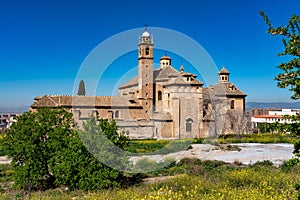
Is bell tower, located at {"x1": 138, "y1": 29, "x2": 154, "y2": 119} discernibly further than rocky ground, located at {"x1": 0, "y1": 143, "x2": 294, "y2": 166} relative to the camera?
Yes

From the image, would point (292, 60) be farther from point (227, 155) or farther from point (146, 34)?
point (146, 34)

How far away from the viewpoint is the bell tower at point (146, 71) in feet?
129

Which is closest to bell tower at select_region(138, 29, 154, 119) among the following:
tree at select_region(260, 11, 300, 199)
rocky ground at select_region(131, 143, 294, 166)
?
rocky ground at select_region(131, 143, 294, 166)

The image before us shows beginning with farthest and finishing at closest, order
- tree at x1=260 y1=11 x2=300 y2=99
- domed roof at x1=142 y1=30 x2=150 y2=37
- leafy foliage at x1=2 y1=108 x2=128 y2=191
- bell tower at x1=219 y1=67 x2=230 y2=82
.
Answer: bell tower at x1=219 y1=67 x2=230 y2=82 → domed roof at x1=142 y1=30 x2=150 y2=37 → leafy foliage at x1=2 y1=108 x2=128 y2=191 → tree at x1=260 y1=11 x2=300 y2=99

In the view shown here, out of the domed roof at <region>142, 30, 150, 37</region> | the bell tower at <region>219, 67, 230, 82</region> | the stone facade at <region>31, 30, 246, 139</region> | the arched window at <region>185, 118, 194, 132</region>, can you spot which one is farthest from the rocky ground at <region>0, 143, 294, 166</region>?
the domed roof at <region>142, 30, 150, 37</region>

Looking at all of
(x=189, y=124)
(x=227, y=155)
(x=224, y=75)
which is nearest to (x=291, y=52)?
(x=227, y=155)

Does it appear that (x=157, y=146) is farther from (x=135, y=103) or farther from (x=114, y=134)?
(x=114, y=134)

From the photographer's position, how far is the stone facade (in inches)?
1438

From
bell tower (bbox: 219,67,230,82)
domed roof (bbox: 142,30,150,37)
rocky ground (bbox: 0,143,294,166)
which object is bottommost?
rocky ground (bbox: 0,143,294,166)

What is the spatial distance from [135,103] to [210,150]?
13957 millimetres

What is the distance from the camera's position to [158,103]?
39.7 m

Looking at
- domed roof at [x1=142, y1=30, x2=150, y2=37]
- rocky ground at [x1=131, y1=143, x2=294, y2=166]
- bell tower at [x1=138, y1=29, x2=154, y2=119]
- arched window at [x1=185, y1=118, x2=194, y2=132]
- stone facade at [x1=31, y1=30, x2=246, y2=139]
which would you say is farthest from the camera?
domed roof at [x1=142, y1=30, x2=150, y2=37]

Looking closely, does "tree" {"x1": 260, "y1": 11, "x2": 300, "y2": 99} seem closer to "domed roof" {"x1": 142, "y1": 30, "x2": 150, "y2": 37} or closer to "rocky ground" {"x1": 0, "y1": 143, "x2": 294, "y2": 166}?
"rocky ground" {"x1": 0, "y1": 143, "x2": 294, "y2": 166}

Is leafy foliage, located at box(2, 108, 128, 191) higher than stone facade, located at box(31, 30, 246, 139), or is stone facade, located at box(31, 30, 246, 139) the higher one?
stone facade, located at box(31, 30, 246, 139)
